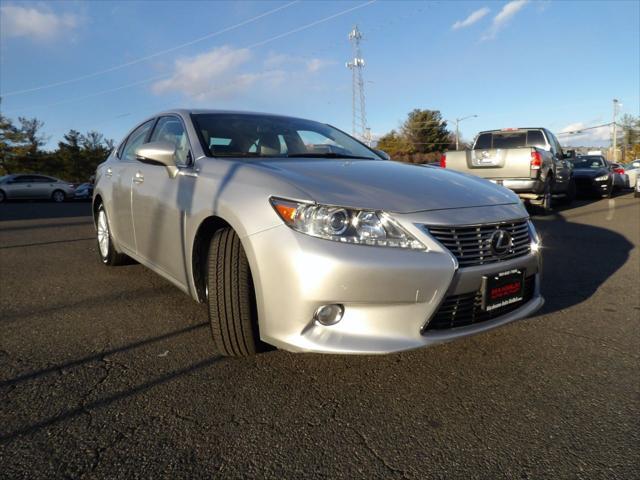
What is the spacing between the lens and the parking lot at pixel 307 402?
1.71 metres

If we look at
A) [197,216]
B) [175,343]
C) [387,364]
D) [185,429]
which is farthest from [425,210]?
[175,343]

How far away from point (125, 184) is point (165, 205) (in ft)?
3.38

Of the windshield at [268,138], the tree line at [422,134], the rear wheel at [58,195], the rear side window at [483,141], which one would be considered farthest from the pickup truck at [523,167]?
the tree line at [422,134]

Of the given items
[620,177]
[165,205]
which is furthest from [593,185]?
[165,205]

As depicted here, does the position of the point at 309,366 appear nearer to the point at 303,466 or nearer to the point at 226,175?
the point at 303,466

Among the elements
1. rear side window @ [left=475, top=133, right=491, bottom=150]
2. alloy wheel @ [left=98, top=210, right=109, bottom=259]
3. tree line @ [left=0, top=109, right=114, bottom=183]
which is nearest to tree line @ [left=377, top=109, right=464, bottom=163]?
tree line @ [left=0, top=109, right=114, bottom=183]

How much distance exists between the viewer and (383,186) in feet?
7.80

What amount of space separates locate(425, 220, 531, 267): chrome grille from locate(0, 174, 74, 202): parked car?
25385 mm

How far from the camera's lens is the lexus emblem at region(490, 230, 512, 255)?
2318mm

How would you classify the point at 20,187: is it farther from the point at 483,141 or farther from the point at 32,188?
the point at 483,141

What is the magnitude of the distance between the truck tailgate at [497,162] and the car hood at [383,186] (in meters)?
6.13

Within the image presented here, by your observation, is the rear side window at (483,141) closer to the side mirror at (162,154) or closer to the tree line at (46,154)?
the side mirror at (162,154)

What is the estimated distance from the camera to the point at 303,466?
1688 mm

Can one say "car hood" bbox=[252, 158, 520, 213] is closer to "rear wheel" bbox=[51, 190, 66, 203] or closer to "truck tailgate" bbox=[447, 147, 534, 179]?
"truck tailgate" bbox=[447, 147, 534, 179]
